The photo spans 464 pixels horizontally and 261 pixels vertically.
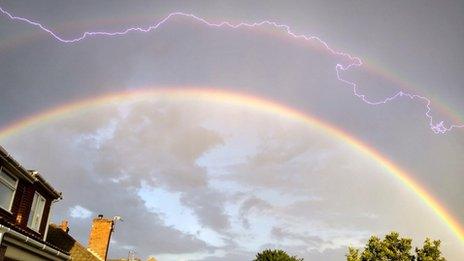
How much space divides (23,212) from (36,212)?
1.93m

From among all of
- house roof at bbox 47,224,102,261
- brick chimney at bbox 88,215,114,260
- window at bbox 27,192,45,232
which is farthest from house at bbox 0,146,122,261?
→ brick chimney at bbox 88,215,114,260

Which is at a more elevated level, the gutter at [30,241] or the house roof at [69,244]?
the house roof at [69,244]

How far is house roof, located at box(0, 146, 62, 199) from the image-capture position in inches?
787

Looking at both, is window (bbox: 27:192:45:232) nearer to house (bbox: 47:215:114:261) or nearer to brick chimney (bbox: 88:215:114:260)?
house (bbox: 47:215:114:261)

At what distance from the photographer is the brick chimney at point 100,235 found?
36153 mm

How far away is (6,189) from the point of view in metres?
21.4

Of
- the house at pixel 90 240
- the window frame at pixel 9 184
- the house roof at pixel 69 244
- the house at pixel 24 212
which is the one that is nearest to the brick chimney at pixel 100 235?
the house at pixel 90 240

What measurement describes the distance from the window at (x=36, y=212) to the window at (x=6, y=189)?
2.73 m

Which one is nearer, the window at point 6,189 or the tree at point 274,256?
the window at point 6,189

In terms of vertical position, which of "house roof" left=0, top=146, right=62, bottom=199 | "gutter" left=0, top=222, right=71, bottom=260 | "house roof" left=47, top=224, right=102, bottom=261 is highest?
"house roof" left=0, top=146, right=62, bottom=199

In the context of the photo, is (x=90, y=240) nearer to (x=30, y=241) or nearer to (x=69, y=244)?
(x=69, y=244)

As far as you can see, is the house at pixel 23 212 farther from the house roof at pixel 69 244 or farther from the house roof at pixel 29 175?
the house roof at pixel 69 244

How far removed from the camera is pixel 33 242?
2088 centimetres

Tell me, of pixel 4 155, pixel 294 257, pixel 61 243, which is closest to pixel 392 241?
pixel 294 257
